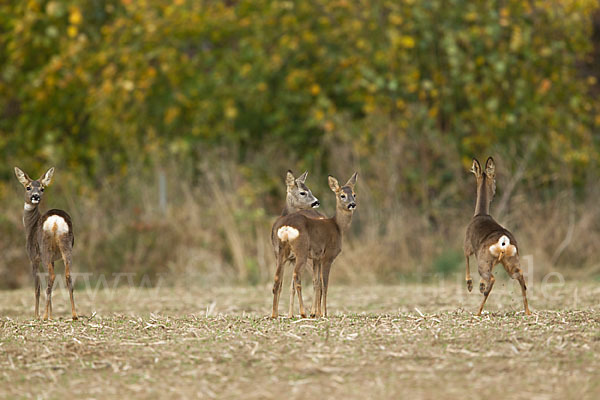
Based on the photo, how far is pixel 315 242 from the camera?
8875 millimetres

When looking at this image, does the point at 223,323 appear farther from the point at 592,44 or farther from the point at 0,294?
the point at 592,44

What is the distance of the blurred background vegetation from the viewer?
1612 centimetres

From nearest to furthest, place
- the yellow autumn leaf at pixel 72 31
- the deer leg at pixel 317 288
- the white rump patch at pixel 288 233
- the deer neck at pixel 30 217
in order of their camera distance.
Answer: the white rump patch at pixel 288 233, the deer leg at pixel 317 288, the deer neck at pixel 30 217, the yellow autumn leaf at pixel 72 31

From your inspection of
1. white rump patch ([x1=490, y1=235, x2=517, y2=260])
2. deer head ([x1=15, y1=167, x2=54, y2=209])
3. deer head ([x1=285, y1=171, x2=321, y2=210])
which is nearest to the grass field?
white rump patch ([x1=490, y1=235, x2=517, y2=260])

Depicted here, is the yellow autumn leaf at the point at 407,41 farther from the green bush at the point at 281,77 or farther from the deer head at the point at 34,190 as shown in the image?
the deer head at the point at 34,190

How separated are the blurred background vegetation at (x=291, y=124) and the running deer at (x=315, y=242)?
19.4 feet

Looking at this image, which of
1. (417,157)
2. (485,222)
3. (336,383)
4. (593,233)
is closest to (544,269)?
(593,233)

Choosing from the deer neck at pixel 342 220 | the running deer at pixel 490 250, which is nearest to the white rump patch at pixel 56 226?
the deer neck at pixel 342 220

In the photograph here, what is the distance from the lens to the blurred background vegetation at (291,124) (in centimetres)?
1612

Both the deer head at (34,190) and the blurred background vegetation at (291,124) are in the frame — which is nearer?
the deer head at (34,190)

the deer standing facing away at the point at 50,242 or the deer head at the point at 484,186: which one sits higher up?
the deer head at the point at 484,186

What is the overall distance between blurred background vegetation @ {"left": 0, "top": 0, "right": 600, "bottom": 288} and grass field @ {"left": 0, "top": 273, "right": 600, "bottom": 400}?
633 cm

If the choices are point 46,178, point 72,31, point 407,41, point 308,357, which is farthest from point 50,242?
point 72,31

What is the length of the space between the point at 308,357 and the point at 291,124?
13321 mm
